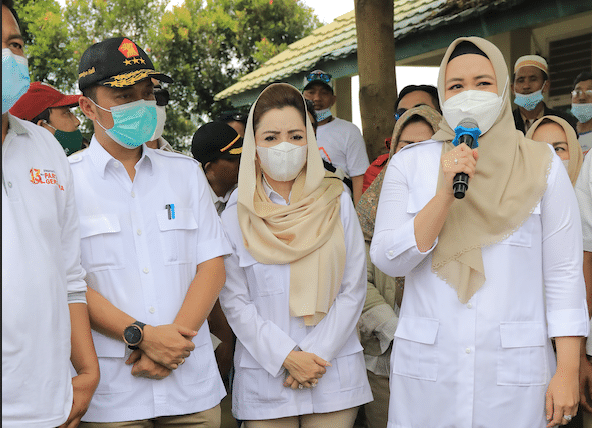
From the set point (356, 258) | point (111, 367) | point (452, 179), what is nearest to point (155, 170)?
point (111, 367)

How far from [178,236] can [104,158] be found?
0.46 meters

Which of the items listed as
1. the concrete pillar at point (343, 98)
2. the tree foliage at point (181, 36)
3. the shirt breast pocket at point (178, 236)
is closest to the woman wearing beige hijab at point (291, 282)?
the shirt breast pocket at point (178, 236)

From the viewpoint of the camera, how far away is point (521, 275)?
2500mm

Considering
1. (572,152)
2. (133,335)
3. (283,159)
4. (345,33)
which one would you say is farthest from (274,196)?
(345,33)

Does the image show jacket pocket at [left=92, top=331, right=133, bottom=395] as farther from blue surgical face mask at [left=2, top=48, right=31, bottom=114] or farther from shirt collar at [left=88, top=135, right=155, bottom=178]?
blue surgical face mask at [left=2, top=48, right=31, bottom=114]

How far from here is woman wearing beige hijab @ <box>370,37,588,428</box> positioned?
2.46 metres

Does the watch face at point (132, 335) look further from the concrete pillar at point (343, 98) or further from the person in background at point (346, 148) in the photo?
the concrete pillar at point (343, 98)

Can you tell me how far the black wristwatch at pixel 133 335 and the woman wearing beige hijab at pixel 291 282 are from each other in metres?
0.63

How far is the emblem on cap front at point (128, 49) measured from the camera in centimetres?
291

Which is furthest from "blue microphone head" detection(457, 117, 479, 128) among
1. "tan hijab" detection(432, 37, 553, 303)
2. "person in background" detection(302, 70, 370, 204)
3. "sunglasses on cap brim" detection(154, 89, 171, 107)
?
"person in background" detection(302, 70, 370, 204)

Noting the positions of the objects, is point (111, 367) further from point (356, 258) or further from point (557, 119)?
point (557, 119)

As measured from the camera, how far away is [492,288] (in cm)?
250

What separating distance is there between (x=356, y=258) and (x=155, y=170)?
107 cm

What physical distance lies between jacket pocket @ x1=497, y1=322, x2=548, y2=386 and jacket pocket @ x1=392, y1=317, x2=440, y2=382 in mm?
245
